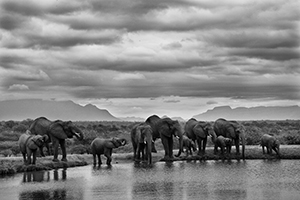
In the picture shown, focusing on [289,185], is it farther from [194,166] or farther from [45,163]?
[45,163]

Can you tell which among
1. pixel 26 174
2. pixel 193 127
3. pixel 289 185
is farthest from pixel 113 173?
pixel 193 127

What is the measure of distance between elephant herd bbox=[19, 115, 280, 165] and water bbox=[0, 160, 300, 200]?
2477 mm

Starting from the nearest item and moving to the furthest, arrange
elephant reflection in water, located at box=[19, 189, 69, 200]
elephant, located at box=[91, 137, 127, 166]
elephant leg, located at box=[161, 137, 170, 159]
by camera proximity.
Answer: elephant reflection in water, located at box=[19, 189, 69, 200]
elephant, located at box=[91, 137, 127, 166]
elephant leg, located at box=[161, 137, 170, 159]

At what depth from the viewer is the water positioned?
26.5 metres

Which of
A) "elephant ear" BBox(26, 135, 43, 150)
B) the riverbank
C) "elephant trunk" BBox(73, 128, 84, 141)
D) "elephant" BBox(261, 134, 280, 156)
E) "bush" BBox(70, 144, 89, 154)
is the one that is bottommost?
the riverbank

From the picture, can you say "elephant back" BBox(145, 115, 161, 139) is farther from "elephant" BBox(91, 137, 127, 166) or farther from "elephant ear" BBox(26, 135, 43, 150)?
"elephant ear" BBox(26, 135, 43, 150)

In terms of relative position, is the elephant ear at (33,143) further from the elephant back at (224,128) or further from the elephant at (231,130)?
the elephant back at (224,128)

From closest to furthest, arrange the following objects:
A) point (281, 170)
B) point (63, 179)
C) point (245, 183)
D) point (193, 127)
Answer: point (245, 183)
point (63, 179)
point (281, 170)
point (193, 127)

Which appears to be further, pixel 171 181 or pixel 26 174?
pixel 26 174

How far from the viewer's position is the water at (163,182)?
26500 mm

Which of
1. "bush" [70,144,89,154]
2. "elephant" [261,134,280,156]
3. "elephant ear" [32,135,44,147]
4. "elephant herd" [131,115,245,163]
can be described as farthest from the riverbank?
"bush" [70,144,89,154]

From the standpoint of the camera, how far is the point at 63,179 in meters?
33.3

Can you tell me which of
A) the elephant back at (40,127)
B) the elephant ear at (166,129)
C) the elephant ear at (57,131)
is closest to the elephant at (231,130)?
the elephant ear at (166,129)

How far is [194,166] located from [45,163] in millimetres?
11584
